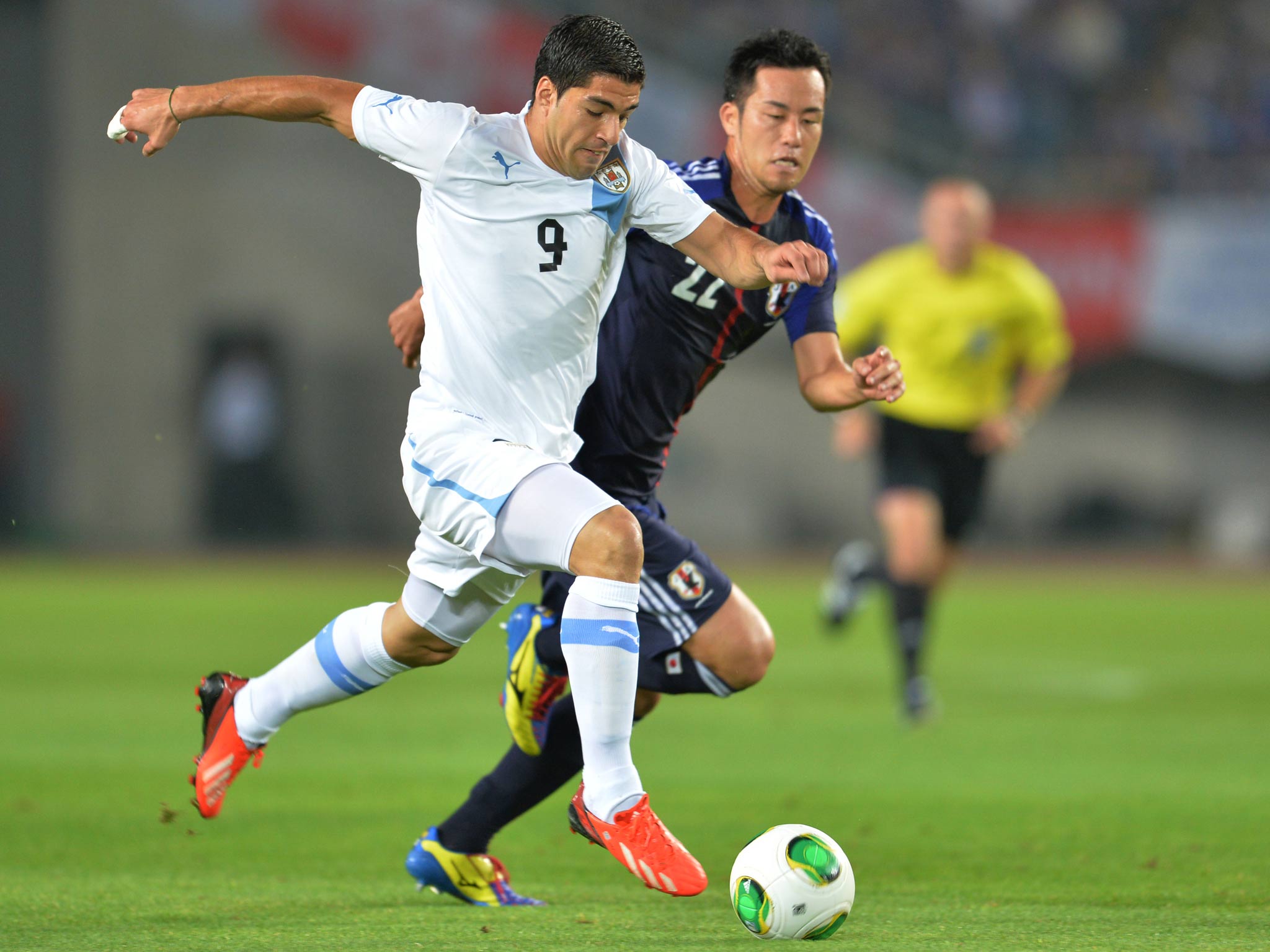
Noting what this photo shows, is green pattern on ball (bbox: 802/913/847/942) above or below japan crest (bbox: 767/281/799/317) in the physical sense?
below

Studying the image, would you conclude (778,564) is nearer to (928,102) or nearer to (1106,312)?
(1106,312)

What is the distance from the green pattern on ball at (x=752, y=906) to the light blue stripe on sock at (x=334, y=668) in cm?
114

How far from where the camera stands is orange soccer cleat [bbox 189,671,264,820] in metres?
4.34

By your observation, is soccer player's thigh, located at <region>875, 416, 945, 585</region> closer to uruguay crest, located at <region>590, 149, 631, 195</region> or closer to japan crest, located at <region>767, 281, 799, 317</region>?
japan crest, located at <region>767, 281, 799, 317</region>

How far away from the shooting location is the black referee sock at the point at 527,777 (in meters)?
4.47

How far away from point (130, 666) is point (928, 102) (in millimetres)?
15170

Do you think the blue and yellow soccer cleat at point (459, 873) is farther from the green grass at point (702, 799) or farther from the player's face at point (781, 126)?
the player's face at point (781, 126)

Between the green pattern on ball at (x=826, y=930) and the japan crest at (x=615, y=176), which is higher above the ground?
the japan crest at (x=615, y=176)

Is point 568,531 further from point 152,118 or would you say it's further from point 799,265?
point 152,118

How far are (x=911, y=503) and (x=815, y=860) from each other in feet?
16.2

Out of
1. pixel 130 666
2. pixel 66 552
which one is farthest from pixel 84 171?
pixel 130 666

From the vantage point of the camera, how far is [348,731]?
8.20 metres

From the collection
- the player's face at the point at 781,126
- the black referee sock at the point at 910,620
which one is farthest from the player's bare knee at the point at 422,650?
the black referee sock at the point at 910,620

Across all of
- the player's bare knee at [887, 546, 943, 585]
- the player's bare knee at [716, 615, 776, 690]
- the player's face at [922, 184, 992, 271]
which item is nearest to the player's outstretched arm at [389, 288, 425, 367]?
the player's bare knee at [716, 615, 776, 690]
